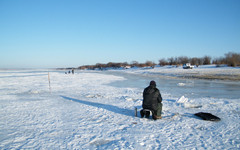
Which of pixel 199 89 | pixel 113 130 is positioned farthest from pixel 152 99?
A: pixel 199 89

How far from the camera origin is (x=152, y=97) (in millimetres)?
5781

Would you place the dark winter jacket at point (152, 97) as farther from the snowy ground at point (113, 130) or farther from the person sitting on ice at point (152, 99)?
the snowy ground at point (113, 130)

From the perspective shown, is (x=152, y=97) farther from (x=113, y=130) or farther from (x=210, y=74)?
(x=210, y=74)

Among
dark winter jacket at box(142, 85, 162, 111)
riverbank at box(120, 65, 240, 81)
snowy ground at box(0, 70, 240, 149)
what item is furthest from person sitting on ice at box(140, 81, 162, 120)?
riverbank at box(120, 65, 240, 81)

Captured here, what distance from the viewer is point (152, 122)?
19.1ft

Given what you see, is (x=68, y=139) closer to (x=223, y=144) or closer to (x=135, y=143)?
(x=135, y=143)

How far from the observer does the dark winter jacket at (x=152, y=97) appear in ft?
18.9

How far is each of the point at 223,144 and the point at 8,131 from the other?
6376 millimetres

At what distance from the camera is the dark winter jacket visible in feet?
18.9

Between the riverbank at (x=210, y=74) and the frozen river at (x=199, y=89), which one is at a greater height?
the riverbank at (x=210, y=74)

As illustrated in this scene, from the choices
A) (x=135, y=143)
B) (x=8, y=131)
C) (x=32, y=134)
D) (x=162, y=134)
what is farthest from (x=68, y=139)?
(x=162, y=134)

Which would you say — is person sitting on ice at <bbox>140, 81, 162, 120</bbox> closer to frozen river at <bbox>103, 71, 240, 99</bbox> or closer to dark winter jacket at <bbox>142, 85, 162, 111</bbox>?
dark winter jacket at <bbox>142, 85, 162, 111</bbox>

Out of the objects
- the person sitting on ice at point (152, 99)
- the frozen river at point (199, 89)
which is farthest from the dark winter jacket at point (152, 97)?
the frozen river at point (199, 89)

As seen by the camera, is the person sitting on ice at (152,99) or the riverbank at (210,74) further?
the riverbank at (210,74)
